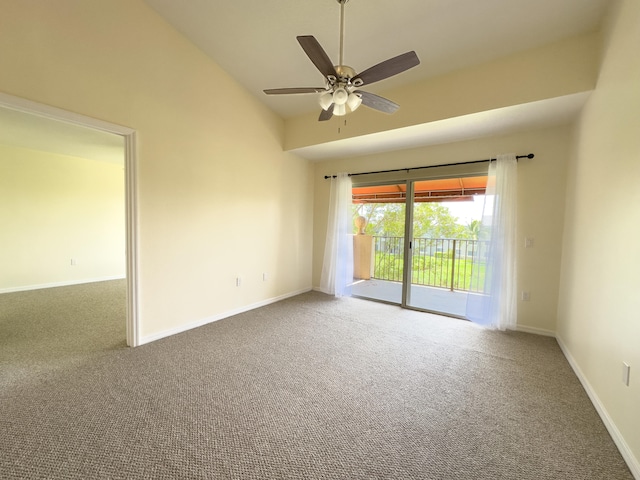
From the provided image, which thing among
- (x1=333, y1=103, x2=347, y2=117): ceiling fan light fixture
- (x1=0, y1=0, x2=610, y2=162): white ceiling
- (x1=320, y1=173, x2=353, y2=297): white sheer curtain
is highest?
(x1=0, y1=0, x2=610, y2=162): white ceiling

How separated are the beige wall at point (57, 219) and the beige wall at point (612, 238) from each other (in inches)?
291

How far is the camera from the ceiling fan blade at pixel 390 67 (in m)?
1.62

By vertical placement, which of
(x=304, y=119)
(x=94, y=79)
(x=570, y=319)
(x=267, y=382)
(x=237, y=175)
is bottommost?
(x=267, y=382)

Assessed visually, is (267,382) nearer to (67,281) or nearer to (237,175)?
(237,175)

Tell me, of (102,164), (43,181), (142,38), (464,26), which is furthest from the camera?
(102,164)

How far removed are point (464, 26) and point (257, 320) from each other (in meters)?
3.76

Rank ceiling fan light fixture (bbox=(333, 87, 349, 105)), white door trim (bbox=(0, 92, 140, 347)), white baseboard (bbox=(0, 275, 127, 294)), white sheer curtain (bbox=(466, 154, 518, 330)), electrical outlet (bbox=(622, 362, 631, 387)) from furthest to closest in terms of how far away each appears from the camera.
→ white baseboard (bbox=(0, 275, 127, 294)) → white sheer curtain (bbox=(466, 154, 518, 330)) → white door trim (bbox=(0, 92, 140, 347)) → ceiling fan light fixture (bbox=(333, 87, 349, 105)) → electrical outlet (bbox=(622, 362, 631, 387))

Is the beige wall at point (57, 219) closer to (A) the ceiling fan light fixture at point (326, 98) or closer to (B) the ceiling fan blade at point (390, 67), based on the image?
(A) the ceiling fan light fixture at point (326, 98)

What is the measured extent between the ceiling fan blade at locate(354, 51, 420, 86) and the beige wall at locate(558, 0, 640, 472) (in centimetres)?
131

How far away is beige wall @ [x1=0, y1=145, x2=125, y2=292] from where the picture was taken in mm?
4289

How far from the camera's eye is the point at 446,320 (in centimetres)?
346

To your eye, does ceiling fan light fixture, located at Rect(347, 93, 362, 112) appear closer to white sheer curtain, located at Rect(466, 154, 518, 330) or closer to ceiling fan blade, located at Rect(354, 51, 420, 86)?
ceiling fan blade, located at Rect(354, 51, 420, 86)

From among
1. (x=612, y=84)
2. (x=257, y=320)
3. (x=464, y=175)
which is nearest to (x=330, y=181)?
(x=464, y=175)

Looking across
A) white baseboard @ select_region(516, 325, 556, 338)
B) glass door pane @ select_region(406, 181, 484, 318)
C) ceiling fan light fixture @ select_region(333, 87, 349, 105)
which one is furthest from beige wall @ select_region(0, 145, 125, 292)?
white baseboard @ select_region(516, 325, 556, 338)
